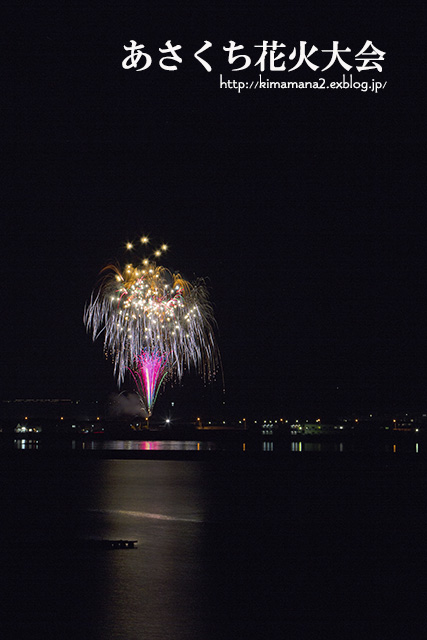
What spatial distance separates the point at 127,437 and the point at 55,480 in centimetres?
2715

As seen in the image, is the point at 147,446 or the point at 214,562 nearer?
the point at 214,562

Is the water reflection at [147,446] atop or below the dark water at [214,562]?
atop

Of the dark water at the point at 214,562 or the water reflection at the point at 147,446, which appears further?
the water reflection at the point at 147,446

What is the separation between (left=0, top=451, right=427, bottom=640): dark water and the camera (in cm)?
612

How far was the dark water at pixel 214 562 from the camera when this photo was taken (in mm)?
6125

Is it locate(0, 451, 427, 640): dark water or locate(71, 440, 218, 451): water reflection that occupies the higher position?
locate(71, 440, 218, 451): water reflection

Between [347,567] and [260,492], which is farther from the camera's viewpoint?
[260,492]

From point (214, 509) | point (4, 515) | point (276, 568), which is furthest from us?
point (214, 509)

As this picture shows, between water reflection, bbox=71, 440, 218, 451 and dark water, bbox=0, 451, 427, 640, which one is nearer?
dark water, bbox=0, 451, 427, 640

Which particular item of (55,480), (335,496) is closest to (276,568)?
(335,496)

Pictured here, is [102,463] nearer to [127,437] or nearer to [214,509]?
[214,509]

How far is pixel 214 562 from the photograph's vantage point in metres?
8.48

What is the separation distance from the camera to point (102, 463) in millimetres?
23938

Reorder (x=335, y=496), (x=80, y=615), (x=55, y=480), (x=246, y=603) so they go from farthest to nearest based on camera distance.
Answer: (x=55, y=480) → (x=335, y=496) → (x=246, y=603) → (x=80, y=615)
